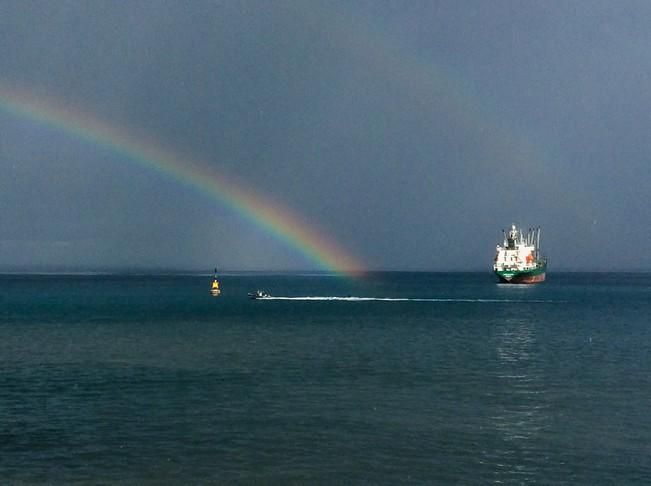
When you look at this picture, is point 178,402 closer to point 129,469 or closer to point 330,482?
point 129,469

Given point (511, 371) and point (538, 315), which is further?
point (538, 315)

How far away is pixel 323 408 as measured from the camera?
50.7 meters

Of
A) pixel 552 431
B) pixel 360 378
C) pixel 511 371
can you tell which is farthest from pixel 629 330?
pixel 552 431

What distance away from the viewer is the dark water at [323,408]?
3634cm

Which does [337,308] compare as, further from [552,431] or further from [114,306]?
[552,431]

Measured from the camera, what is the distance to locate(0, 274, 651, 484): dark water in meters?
36.3

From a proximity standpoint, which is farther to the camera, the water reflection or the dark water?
the water reflection

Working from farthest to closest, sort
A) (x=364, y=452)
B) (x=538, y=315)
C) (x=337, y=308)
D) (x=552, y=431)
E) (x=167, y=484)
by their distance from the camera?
1. (x=337, y=308)
2. (x=538, y=315)
3. (x=552, y=431)
4. (x=364, y=452)
5. (x=167, y=484)

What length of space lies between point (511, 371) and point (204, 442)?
3610cm

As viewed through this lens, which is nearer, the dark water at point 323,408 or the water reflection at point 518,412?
the dark water at point 323,408

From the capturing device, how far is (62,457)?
1507 inches

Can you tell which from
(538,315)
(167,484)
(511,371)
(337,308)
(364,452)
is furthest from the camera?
(337,308)

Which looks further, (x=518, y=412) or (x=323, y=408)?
(x=323, y=408)

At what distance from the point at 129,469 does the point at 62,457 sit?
4.31m
